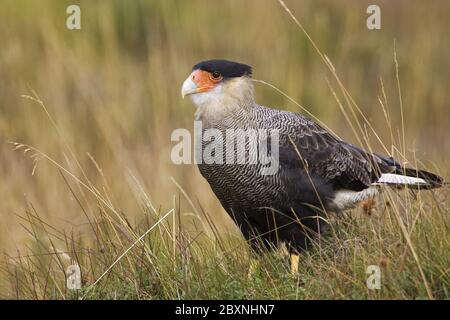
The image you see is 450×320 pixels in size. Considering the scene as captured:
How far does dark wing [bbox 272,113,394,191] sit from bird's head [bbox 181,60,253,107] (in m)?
0.31

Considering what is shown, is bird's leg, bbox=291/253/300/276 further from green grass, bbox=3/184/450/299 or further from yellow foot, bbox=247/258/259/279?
yellow foot, bbox=247/258/259/279

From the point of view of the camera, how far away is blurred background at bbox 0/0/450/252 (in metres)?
8.97

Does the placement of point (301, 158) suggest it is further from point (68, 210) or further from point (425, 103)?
point (425, 103)

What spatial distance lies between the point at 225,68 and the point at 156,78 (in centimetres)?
386

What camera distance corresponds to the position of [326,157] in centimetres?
592

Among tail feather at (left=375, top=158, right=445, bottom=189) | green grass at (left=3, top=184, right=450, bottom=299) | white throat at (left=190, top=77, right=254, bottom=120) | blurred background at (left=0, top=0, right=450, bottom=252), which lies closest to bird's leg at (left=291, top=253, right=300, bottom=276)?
green grass at (left=3, top=184, right=450, bottom=299)

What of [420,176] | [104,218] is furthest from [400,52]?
[104,218]

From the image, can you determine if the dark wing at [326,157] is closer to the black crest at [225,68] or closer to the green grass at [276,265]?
the black crest at [225,68]

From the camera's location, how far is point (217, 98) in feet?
19.1

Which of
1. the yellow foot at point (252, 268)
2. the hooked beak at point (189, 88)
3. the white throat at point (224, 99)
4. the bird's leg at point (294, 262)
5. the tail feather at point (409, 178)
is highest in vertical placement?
the hooked beak at point (189, 88)

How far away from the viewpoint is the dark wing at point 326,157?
227 inches

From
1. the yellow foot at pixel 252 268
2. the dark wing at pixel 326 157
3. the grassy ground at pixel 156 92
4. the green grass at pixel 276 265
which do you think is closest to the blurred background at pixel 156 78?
the grassy ground at pixel 156 92

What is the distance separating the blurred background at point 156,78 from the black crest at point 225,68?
8.54 ft

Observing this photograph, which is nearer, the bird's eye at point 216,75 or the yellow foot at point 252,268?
the yellow foot at point 252,268
